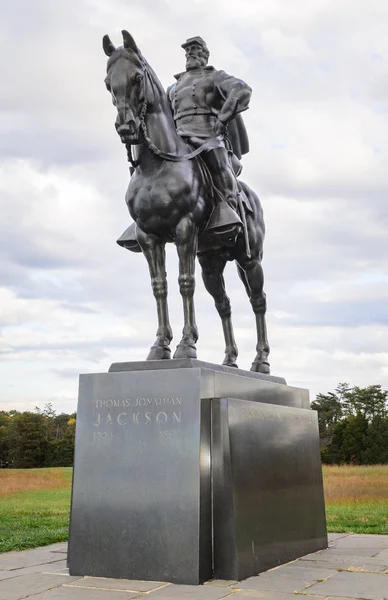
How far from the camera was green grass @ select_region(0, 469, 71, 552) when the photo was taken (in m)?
8.91

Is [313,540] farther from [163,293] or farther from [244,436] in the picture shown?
[163,293]

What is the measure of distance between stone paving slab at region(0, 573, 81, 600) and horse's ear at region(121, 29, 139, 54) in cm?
509

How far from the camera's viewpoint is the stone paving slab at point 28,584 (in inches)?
220

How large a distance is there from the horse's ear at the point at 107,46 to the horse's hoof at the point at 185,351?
3.07 metres

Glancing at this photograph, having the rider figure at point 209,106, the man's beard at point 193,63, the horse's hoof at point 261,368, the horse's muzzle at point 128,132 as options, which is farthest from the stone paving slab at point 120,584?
the man's beard at point 193,63

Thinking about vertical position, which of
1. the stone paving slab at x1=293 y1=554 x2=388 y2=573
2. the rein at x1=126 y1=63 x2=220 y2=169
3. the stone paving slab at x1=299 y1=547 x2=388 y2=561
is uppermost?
the rein at x1=126 y1=63 x2=220 y2=169

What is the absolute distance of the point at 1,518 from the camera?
41.5 feet

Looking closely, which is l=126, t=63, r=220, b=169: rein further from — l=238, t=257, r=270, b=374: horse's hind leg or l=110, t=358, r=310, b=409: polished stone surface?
l=110, t=358, r=310, b=409: polished stone surface

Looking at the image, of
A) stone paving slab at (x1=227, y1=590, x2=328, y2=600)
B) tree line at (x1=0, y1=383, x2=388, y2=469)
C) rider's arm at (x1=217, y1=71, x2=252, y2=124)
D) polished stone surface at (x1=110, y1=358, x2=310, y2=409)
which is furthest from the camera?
tree line at (x1=0, y1=383, x2=388, y2=469)

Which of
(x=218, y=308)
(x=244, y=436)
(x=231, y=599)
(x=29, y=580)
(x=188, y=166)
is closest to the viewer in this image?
(x=231, y=599)

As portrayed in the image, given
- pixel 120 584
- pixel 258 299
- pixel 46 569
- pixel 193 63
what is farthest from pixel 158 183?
pixel 46 569

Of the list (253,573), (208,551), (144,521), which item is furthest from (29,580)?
(253,573)

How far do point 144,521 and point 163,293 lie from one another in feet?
7.87

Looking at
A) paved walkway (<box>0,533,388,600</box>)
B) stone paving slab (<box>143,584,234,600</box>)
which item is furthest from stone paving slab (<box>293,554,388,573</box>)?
stone paving slab (<box>143,584,234,600</box>)
